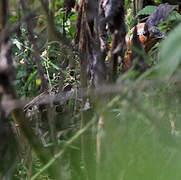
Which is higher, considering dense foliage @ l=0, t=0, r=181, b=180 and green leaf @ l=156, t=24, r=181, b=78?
green leaf @ l=156, t=24, r=181, b=78

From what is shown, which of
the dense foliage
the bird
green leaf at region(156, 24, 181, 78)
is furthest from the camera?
the bird

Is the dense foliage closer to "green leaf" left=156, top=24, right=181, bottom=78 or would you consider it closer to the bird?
"green leaf" left=156, top=24, right=181, bottom=78

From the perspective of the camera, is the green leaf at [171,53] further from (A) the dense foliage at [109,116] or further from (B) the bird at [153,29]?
(B) the bird at [153,29]

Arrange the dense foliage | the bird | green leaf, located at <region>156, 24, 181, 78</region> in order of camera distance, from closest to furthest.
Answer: green leaf, located at <region>156, 24, 181, 78</region>, the dense foliage, the bird

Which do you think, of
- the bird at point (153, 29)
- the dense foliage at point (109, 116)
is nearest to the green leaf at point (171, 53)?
the dense foliage at point (109, 116)

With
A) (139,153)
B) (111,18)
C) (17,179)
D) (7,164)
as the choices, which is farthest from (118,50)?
(17,179)

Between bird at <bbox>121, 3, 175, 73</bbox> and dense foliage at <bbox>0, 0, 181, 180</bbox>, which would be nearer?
dense foliage at <bbox>0, 0, 181, 180</bbox>

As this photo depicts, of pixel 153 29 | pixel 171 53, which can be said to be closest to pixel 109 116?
pixel 171 53

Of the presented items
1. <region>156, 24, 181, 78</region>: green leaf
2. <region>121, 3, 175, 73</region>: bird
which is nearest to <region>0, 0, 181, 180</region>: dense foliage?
<region>156, 24, 181, 78</region>: green leaf

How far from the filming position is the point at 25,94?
1348 millimetres

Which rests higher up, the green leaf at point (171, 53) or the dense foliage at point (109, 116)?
the green leaf at point (171, 53)

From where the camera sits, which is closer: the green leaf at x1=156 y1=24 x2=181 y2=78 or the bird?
the green leaf at x1=156 y1=24 x2=181 y2=78

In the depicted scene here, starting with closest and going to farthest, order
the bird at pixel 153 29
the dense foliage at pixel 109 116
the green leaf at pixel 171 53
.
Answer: the green leaf at pixel 171 53
the dense foliage at pixel 109 116
the bird at pixel 153 29

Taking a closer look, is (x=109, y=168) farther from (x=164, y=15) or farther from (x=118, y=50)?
(x=164, y=15)
